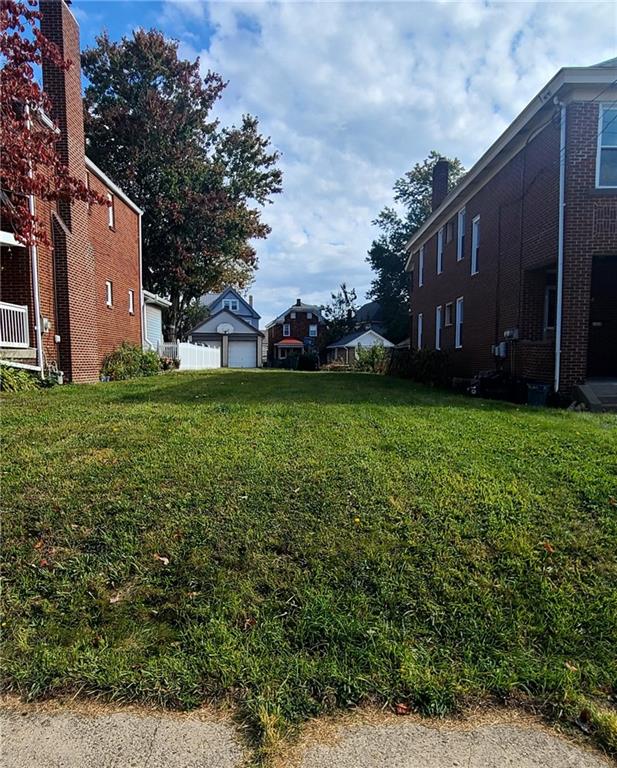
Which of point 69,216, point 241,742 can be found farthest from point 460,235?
point 241,742

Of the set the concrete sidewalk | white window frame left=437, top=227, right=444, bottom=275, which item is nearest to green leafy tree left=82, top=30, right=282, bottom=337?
white window frame left=437, top=227, right=444, bottom=275

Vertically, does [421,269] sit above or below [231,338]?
above

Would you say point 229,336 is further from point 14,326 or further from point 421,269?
point 14,326

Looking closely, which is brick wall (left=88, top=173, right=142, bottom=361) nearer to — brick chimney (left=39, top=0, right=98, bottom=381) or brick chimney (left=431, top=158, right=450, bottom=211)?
brick chimney (left=39, top=0, right=98, bottom=381)

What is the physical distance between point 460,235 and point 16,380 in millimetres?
13810

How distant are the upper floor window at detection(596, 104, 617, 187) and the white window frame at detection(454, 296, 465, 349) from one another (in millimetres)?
6694

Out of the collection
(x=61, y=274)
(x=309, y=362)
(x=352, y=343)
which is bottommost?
(x=309, y=362)

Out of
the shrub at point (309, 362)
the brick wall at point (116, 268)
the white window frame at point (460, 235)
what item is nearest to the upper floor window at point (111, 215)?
the brick wall at point (116, 268)

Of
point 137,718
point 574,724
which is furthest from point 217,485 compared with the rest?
point 574,724

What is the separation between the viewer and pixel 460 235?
53.2 ft

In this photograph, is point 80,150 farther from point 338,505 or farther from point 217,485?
point 338,505

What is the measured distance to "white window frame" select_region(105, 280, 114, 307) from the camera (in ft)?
49.4

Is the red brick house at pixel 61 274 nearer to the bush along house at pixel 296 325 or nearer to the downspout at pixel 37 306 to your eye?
the downspout at pixel 37 306

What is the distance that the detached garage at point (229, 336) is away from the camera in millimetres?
42438
